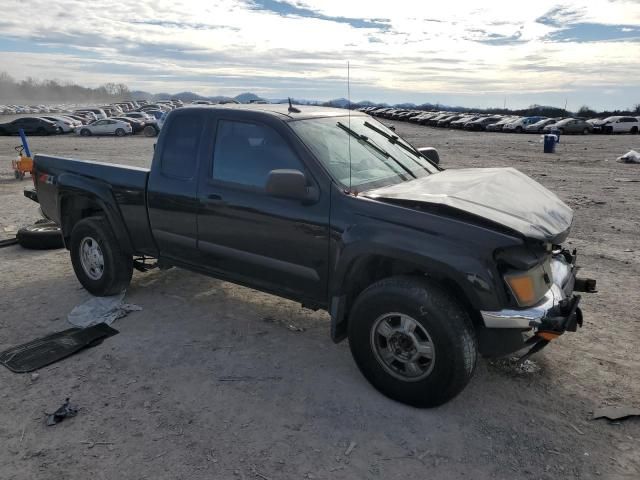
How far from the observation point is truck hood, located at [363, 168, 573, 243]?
3043mm

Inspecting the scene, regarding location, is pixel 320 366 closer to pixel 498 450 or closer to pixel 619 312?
pixel 498 450

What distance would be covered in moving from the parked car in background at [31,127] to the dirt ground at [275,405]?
3046cm

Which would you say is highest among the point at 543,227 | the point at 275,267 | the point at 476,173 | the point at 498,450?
the point at 476,173

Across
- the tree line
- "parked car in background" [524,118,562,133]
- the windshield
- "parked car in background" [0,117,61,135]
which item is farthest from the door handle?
the tree line

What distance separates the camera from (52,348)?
13.4 feet

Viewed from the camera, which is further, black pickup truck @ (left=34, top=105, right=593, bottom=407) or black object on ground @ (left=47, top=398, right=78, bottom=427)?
black object on ground @ (left=47, top=398, right=78, bottom=427)

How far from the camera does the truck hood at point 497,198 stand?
9.98 ft

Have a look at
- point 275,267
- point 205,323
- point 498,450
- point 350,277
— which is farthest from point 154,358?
point 498,450

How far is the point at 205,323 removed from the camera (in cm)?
459

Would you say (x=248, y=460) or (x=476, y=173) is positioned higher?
(x=476, y=173)

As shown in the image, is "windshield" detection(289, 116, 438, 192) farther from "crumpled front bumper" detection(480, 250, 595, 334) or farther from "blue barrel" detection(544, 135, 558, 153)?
"blue barrel" detection(544, 135, 558, 153)

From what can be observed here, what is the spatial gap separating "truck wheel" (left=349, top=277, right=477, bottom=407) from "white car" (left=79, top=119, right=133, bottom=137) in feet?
102

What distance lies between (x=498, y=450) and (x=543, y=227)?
4.45 feet

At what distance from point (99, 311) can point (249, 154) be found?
224cm
